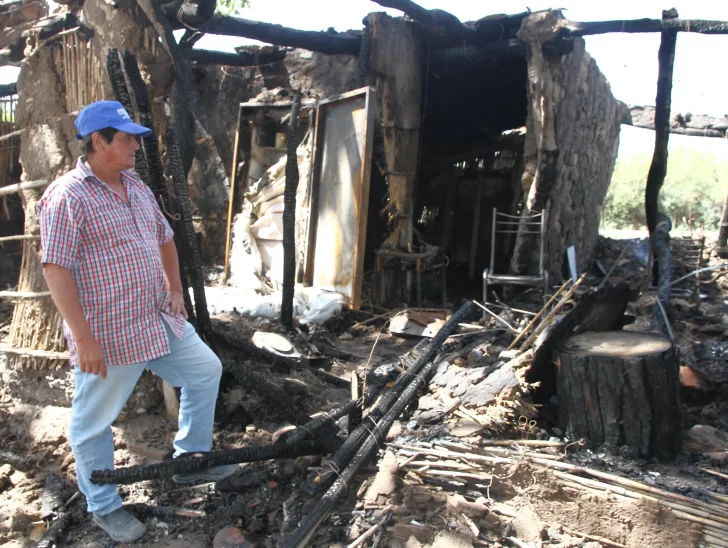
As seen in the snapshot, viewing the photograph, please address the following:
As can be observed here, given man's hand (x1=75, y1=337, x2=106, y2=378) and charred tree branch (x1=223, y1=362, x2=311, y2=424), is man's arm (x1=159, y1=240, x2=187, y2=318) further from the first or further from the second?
charred tree branch (x1=223, y1=362, x2=311, y2=424)

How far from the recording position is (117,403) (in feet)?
8.25

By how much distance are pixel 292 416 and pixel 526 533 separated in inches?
66.5

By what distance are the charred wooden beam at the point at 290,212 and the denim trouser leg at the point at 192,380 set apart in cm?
272

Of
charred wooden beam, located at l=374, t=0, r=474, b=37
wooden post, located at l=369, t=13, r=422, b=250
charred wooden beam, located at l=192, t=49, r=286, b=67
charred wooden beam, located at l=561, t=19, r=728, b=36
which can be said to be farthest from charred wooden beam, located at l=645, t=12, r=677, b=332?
charred wooden beam, located at l=192, t=49, r=286, b=67

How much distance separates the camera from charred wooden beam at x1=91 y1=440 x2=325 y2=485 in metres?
2.52

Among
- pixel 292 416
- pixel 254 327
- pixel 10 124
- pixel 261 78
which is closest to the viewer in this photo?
pixel 292 416

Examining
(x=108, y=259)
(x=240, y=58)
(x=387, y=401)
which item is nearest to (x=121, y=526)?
(x=108, y=259)

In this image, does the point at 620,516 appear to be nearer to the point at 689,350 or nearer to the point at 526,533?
the point at 526,533

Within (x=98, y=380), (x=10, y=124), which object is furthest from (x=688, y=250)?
(x=10, y=124)

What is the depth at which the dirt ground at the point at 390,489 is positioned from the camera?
7.93 ft

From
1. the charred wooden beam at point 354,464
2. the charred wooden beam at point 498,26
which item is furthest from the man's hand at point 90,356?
the charred wooden beam at point 498,26

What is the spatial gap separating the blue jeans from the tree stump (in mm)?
1962

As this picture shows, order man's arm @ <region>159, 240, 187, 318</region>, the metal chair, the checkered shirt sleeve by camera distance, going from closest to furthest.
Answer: the checkered shirt sleeve
man's arm @ <region>159, 240, 187, 318</region>
the metal chair

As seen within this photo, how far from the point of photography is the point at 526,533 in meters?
2.45
